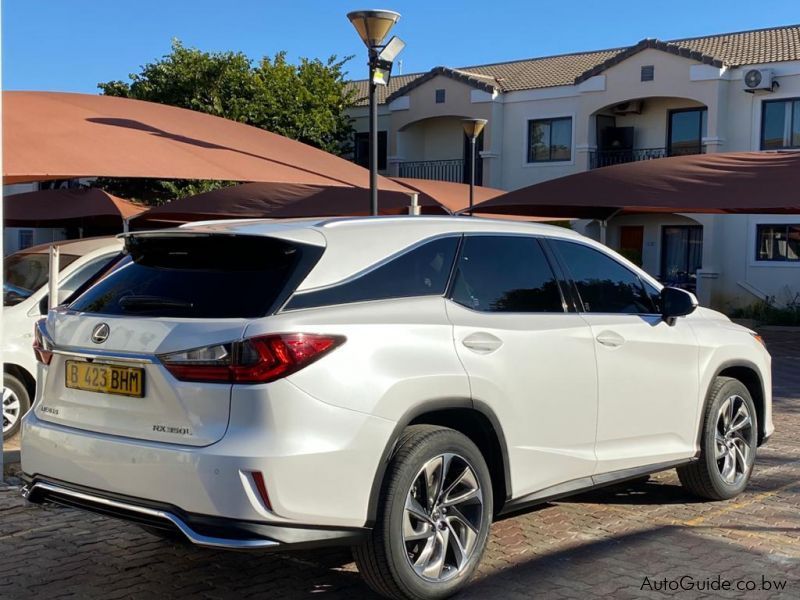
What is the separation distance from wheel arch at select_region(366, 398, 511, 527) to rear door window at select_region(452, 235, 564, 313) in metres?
0.54

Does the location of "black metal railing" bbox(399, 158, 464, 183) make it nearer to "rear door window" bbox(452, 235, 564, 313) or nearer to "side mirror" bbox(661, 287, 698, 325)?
"side mirror" bbox(661, 287, 698, 325)

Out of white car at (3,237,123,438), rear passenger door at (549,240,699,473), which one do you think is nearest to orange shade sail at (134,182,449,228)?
white car at (3,237,123,438)

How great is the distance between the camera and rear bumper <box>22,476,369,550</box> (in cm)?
371

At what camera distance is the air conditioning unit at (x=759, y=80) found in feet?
79.4

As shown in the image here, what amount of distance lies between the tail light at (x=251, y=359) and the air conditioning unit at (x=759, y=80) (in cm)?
2331

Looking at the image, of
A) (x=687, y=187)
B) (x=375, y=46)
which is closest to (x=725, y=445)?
(x=375, y=46)

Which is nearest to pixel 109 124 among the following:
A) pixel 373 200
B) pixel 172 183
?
pixel 373 200

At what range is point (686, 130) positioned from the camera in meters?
27.1

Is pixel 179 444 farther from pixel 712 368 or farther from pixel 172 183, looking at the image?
pixel 172 183

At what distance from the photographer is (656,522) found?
229 inches

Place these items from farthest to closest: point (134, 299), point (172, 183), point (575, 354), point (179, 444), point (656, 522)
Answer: point (172, 183) < point (656, 522) < point (575, 354) < point (134, 299) < point (179, 444)

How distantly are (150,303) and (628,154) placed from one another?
25382 millimetres

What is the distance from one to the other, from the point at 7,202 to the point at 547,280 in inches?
524


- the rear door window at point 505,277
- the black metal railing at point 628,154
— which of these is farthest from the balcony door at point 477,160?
the rear door window at point 505,277
